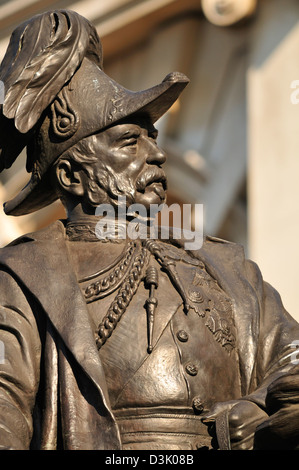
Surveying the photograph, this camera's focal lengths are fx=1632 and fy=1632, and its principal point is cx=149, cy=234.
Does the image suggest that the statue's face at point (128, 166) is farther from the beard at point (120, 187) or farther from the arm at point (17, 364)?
the arm at point (17, 364)

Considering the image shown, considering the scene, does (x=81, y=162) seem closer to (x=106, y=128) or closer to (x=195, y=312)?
(x=106, y=128)

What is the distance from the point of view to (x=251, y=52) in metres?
15.3

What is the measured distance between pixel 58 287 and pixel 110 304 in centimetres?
20

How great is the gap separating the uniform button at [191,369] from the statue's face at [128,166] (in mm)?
693

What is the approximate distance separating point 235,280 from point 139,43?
33.2ft

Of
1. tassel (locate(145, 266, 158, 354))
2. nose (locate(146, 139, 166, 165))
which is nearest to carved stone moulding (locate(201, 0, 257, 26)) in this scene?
nose (locate(146, 139, 166, 165))

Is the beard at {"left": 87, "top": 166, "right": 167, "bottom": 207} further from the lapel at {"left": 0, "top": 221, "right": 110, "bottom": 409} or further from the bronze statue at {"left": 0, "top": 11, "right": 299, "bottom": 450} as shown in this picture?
the lapel at {"left": 0, "top": 221, "right": 110, "bottom": 409}

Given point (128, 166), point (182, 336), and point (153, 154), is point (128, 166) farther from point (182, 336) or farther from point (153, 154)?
point (182, 336)

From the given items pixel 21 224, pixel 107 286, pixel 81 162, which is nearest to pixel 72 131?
pixel 81 162

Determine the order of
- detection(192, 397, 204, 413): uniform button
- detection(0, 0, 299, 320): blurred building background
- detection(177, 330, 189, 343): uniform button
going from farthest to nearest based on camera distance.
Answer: detection(0, 0, 299, 320): blurred building background < detection(177, 330, 189, 343): uniform button < detection(192, 397, 204, 413): uniform button

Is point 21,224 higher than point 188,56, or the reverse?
point 188,56

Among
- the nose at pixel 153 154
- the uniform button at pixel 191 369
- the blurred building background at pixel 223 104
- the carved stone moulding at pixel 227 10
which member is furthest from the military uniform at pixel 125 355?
the carved stone moulding at pixel 227 10

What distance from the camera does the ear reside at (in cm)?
619

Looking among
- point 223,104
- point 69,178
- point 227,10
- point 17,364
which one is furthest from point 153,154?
point 223,104
